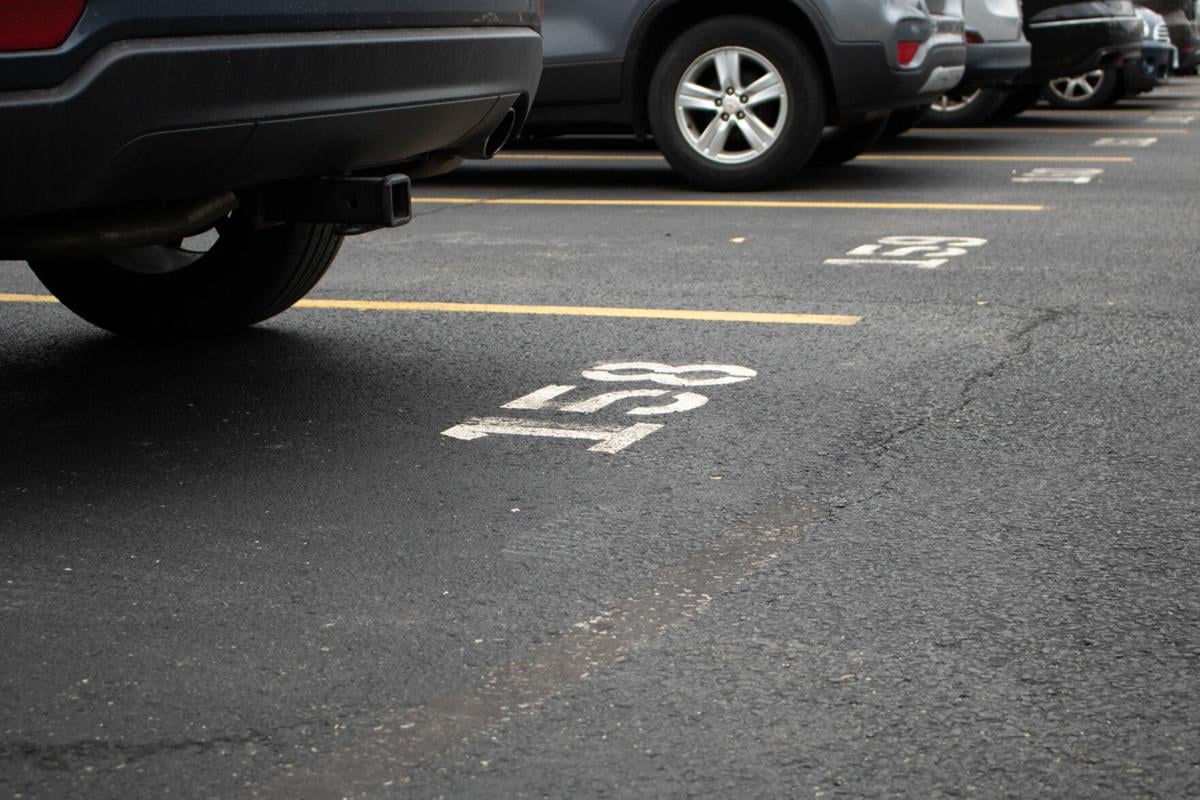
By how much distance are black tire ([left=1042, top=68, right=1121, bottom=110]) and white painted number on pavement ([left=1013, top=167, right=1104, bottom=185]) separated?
5.66 metres

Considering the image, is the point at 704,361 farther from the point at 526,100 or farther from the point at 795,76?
the point at 795,76

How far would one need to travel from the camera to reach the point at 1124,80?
15.3 m

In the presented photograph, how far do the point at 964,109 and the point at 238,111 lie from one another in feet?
34.9

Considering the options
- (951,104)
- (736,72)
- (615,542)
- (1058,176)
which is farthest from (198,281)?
(951,104)

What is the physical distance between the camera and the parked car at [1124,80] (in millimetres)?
15297

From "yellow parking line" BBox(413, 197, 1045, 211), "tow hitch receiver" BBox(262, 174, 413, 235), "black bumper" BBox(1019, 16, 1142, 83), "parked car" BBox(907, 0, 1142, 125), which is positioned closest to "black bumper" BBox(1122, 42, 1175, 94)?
"parked car" BBox(907, 0, 1142, 125)

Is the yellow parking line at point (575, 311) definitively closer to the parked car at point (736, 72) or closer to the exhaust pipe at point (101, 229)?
the exhaust pipe at point (101, 229)

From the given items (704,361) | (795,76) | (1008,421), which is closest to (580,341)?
(704,361)

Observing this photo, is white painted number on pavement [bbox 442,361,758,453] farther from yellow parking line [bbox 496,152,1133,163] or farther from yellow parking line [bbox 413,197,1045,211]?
yellow parking line [bbox 496,152,1133,163]

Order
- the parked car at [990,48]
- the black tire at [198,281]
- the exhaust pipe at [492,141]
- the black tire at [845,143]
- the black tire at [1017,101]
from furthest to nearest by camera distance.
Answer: the black tire at [1017,101] < the parked car at [990,48] < the black tire at [845,143] < the black tire at [198,281] < the exhaust pipe at [492,141]

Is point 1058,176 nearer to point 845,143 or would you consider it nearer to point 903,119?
point 845,143

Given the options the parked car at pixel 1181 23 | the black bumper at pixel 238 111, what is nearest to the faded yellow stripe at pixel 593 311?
the black bumper at pixel 238 111

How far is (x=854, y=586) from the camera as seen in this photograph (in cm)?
292

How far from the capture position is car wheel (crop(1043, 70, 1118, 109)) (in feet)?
50.2
